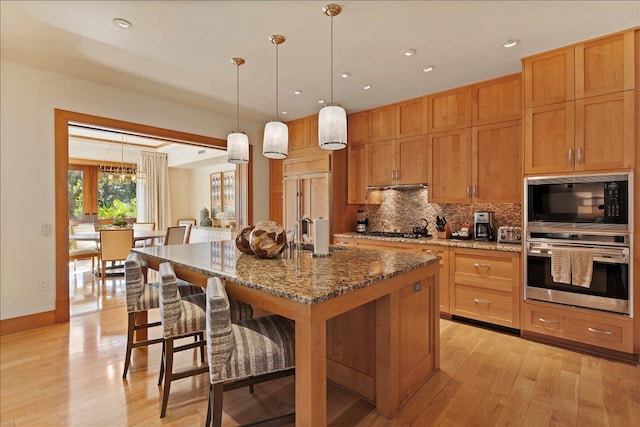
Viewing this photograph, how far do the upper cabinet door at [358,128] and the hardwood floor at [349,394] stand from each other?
2873 mm

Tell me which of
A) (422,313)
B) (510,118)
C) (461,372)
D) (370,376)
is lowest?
(461,372)

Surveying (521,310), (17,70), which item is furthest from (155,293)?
(521,310)

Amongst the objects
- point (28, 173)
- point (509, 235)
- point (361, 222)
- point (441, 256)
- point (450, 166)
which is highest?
point (450, 166)

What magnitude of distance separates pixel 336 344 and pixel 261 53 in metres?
2.54

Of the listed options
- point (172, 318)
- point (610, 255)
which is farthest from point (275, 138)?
point (610, 255)

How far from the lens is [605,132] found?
261 centimetres

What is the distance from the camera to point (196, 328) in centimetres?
188

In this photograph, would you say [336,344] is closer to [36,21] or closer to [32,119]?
[36,21]

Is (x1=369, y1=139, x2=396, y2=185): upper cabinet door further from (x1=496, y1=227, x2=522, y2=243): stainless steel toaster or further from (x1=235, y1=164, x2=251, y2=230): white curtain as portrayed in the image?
(x1=235, y1=164, x2=251, y2=230): white curtain

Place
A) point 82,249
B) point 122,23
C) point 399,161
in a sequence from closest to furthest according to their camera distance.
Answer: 1. point 122,23
2. point 399,161
3. point 82,249

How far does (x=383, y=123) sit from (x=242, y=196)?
8.49 feet

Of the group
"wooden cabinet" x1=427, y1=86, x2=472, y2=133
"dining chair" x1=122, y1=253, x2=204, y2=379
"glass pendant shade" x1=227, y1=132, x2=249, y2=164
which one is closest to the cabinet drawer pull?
"wooden cabinet" x1=427, y1=86, x2=472, y2=133

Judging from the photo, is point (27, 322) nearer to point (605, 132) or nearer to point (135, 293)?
point (135, 293)

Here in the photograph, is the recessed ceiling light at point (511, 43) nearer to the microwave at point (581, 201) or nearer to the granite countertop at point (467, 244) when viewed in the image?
the microwave at point (581, 201)
